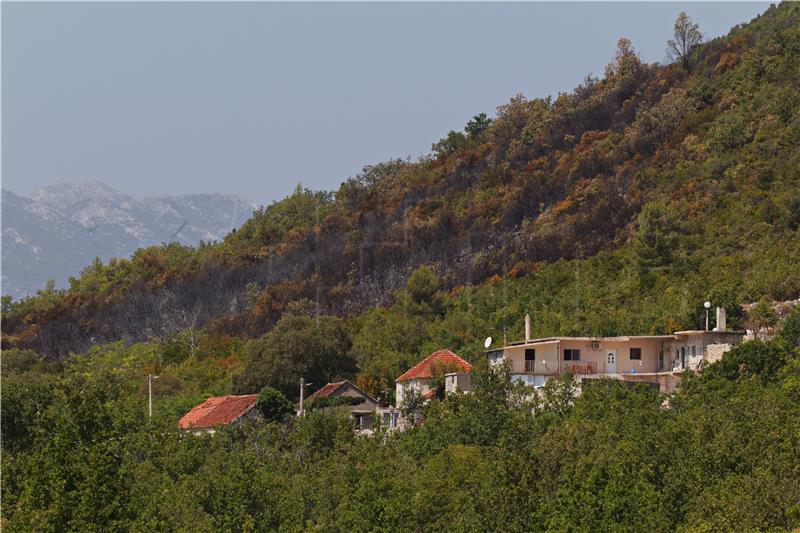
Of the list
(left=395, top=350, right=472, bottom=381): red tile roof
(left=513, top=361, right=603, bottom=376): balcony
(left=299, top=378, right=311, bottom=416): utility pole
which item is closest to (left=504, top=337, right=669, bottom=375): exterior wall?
(left=513, top=361, right=603, bottom=376): balcony

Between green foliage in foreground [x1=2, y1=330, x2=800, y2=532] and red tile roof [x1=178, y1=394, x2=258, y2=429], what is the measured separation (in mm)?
3284

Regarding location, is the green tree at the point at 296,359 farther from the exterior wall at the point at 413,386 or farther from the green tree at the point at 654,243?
the green tree at the point at 654,243

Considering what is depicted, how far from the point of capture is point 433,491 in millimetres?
43938

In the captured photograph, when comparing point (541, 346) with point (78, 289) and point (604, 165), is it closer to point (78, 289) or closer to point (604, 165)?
point (604, 165)

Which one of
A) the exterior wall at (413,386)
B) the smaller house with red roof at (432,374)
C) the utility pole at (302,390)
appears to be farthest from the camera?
the utility pole at (302,390)

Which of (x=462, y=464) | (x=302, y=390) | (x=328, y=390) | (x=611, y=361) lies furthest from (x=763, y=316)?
(x=302, y=390)

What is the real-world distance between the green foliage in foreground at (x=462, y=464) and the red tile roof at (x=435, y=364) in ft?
13.5

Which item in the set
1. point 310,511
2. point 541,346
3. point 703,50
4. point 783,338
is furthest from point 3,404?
point 703,50

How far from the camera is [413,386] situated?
62.0 meters

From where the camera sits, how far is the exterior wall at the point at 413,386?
61.2 meters

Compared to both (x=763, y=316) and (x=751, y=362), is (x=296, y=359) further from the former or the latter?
(x=751, y=362)

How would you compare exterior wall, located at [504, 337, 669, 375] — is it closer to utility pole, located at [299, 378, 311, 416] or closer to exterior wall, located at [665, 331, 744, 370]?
exterior wall, located at [665, 331, 744, 370]

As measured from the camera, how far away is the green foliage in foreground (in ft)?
125

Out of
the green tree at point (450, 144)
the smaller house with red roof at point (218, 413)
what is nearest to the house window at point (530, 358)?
the smaller house with red roof at point (218, 413)
